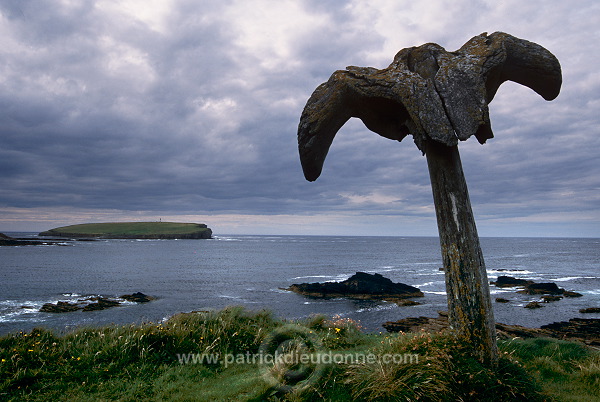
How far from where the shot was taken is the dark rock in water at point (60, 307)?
28109mm

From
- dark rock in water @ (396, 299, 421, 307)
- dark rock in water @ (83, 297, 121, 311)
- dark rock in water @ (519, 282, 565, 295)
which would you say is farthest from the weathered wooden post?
dark rock in water @ (519, 282, 565, 295)

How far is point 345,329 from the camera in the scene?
9.72 meters

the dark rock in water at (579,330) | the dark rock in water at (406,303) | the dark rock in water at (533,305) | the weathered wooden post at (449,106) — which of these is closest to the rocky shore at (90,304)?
the dark rock in water at (406,303)

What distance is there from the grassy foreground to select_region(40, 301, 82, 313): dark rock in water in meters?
23.8

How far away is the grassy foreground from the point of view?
541 centimetres

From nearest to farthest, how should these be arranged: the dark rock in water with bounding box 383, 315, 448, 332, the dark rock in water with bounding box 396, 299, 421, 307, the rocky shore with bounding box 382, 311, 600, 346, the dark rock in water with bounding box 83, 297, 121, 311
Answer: the rocky shore with bounding box 382, 311, 600, 346
the dark rock in water with bounding box 383, 315, 448, 332
the dark rock in water with bounding box 83, 297, 121, 311
the dark rock in water with bounding box 396, 299, 421, 307

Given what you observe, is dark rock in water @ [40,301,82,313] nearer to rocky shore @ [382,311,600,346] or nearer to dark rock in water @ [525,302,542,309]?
rocky shore @ [382,311,600,346]

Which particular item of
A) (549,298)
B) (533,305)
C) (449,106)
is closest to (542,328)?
(533,305)

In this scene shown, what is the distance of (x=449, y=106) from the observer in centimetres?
512

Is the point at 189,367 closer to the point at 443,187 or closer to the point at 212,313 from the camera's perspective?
the point at 212,313

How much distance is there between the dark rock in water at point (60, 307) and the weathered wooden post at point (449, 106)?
30074 mm

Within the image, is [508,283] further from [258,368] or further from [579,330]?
[258,368]

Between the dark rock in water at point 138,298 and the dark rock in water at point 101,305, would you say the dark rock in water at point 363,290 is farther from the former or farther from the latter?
the dark rock in water at point 101,305

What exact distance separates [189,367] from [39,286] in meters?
43.2
